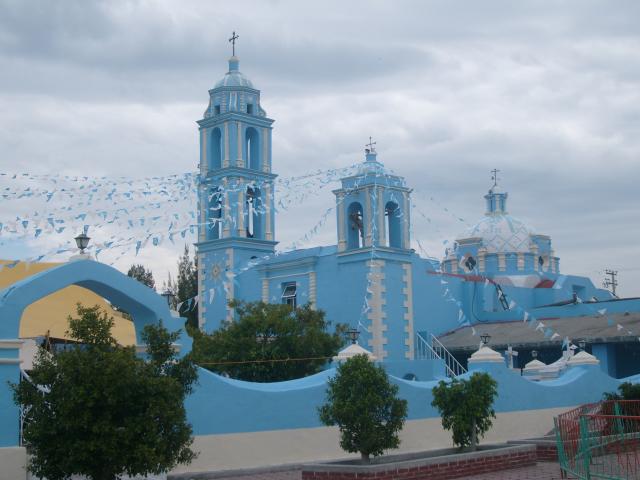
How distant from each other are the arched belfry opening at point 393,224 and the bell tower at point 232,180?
4309 millimetres

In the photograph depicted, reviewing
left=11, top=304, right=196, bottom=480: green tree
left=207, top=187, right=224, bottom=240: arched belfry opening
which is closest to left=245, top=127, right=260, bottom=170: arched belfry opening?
left=207, top=187, right=224, bottom=240: arched belfry opening

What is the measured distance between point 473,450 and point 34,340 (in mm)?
9457

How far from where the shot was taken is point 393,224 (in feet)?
107

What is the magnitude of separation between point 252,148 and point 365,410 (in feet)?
73.0

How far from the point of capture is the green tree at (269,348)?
2366 centimetres

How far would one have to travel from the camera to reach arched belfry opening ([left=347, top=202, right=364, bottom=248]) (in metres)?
32.5

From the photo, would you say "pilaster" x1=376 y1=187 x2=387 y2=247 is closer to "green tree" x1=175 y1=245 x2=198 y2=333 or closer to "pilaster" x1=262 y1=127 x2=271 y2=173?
"pilaster" x1=262 y1=127 x2=271 y2=173

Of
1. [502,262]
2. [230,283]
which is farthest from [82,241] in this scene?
[502,262]

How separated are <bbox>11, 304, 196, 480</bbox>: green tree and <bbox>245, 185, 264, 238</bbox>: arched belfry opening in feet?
75.9

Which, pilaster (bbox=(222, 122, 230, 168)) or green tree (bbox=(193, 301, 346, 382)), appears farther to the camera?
pilaster (bbox=(222, 122, 230, 168))

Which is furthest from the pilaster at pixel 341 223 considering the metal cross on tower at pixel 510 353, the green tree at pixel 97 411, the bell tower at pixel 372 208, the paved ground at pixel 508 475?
the green tree at pixel 97 411

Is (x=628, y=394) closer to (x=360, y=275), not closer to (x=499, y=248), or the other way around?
(x=360, y=275)

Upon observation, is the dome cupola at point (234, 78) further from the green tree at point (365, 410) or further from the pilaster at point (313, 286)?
the green tree at point (365, 410)

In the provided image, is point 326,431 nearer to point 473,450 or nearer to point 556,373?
point 473,450
